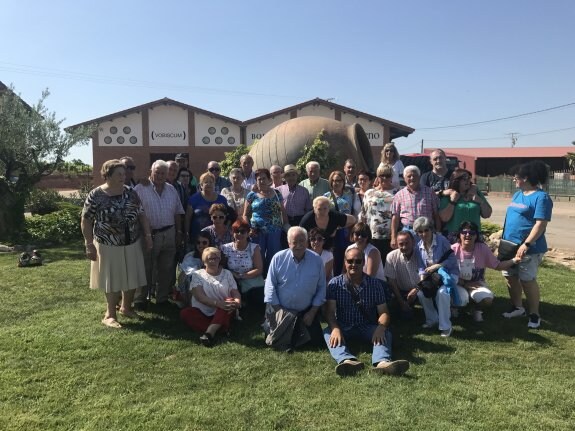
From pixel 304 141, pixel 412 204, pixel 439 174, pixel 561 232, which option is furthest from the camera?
pixel 561 232

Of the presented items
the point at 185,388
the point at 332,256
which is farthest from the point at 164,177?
the point at 185,388

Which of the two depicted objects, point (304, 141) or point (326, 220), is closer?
point (326, 220)

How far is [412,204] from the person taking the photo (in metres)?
5.29

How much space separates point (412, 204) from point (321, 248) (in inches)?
47.1

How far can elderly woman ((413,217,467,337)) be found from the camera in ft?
15.7

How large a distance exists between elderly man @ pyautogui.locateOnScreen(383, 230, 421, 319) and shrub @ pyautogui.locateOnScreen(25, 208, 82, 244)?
8.63 metres

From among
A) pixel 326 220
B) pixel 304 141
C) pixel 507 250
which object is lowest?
pixel 507 250

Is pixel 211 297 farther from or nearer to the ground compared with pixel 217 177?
nearer to the ground

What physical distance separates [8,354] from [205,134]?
25576mm

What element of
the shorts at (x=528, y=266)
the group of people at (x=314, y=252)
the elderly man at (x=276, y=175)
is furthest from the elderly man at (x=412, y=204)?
the elderly man at (x=276, y=175)

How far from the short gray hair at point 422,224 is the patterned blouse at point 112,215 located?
9.68ft

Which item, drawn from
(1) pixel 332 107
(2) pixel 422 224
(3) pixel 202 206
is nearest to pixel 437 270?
(2) pixel 422 224

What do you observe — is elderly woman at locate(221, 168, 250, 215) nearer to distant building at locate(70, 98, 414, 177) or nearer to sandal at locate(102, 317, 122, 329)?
sandal at locate(102, 317, 122, 329)

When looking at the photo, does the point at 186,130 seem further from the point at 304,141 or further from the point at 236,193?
the point at 236,193
